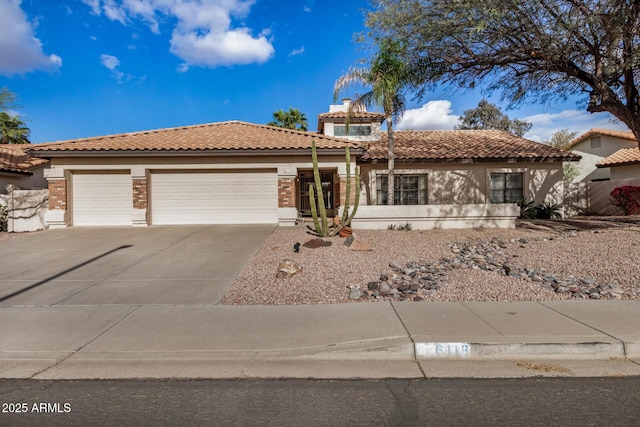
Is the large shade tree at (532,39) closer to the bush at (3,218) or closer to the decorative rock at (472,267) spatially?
the decorative rock at (472,267)

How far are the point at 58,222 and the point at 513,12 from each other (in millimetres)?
15573

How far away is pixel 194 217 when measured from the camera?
14.8 m

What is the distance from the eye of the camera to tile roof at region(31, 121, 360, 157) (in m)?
14.2

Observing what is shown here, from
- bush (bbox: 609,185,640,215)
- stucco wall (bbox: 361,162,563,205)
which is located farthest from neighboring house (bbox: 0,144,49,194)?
bush (bbox: 609,185,640,215)

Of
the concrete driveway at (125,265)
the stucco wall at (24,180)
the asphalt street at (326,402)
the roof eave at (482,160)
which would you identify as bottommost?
the asphalt street at (326,402)

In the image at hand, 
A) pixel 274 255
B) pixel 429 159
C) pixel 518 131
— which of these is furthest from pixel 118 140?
pixel 518 131

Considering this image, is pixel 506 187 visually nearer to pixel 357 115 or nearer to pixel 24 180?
pixel 357 115

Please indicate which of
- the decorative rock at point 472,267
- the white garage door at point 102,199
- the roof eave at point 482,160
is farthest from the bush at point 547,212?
the white garage door at point 102,199

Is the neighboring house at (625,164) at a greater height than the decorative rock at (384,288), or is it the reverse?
the neighboring house at (625,164)

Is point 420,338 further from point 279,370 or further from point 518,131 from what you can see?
point 518,131

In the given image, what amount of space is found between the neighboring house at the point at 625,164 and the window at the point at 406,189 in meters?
11.8

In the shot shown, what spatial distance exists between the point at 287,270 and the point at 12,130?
2599 centimetres

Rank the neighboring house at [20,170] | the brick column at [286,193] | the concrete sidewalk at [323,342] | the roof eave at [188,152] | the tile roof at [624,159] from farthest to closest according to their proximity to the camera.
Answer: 1. the tile roof at [624,159]
2. the neighboring house at [20,170]
3. the brick column at [286,193]
4. the roof eave at [188,152]
5. the concrete sidewalk at [323,342]

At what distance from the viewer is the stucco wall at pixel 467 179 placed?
55.4 ft
